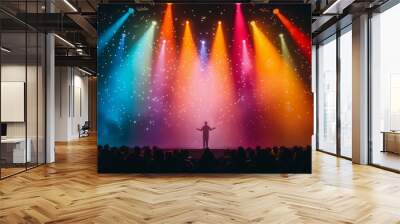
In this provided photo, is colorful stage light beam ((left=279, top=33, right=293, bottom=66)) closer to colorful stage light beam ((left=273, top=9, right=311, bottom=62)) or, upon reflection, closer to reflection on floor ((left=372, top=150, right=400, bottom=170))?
colorful stage light beam ((left=273, top=9, right=311, bottom=62))

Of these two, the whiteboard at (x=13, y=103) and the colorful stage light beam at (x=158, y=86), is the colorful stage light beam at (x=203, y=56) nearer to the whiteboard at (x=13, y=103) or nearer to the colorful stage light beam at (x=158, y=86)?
the colorful stage light beam at (x=158, y=86)

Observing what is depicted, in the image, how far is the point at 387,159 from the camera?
854 centimetres

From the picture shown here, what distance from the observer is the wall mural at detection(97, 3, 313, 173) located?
703 centimetres

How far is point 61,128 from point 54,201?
11.8 metres

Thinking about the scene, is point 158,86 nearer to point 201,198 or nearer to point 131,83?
point 131,83

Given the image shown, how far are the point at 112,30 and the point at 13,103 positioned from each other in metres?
2.86

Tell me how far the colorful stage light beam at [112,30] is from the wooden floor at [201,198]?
8.34 feet

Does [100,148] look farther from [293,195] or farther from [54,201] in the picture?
[293,195]

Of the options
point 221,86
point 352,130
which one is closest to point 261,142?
point 221,86

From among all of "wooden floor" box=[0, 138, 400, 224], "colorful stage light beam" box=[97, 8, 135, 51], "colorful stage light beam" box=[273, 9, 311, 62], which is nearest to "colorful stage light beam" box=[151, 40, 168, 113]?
"colorful stage light beam" box=[97, 8, 135, 51]

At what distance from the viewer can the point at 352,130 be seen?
8695 mm

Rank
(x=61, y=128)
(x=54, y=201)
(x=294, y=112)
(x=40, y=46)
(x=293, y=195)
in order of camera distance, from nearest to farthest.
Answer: (x=54, y=201)
(x=293, y=195)
(x=294, y=112)
(x=40, y=46)
(x=61, y=128)

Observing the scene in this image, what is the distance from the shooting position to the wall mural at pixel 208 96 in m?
7.03

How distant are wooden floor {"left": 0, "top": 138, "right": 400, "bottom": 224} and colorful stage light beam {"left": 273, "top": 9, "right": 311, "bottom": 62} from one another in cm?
238
